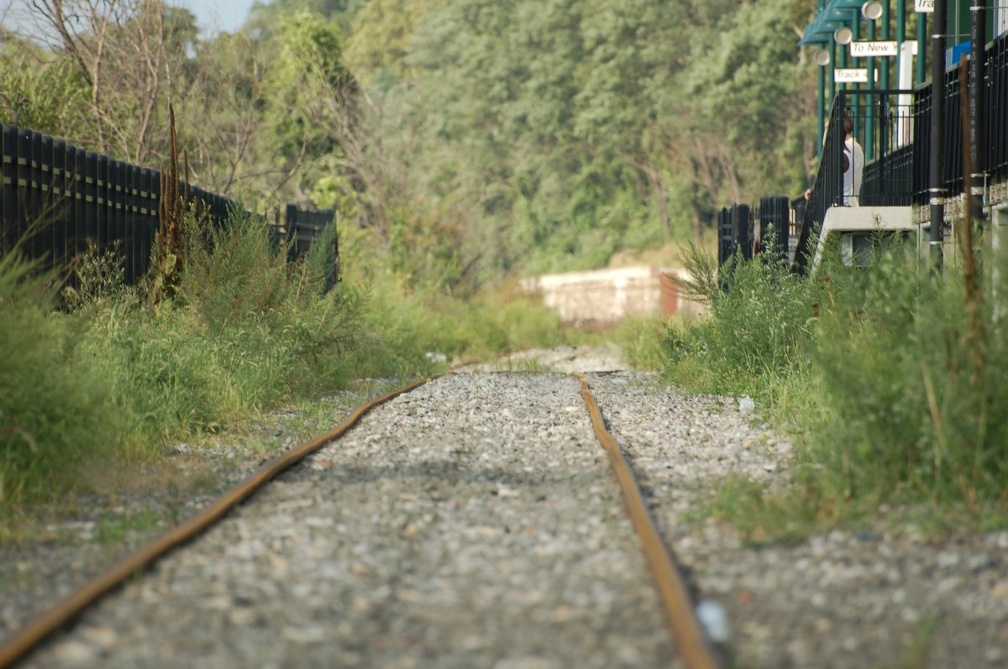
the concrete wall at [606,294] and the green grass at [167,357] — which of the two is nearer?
the green grass at [167,357]

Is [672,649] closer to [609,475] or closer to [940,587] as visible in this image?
[940,587]

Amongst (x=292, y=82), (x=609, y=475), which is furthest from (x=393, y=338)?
(x=292, y=82)

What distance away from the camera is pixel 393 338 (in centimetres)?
2180

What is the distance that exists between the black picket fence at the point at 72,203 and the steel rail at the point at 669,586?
14.6 feet

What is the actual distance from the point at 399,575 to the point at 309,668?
1.34 m

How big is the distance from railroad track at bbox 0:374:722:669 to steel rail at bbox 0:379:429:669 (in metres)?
0.01

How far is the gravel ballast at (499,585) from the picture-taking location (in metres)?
4.57

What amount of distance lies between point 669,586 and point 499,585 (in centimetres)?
76

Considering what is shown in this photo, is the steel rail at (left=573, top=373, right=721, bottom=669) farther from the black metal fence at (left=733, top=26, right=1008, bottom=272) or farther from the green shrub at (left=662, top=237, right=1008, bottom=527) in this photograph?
the black metal fence at (left=733, top=26, right=1008, bottom=272)

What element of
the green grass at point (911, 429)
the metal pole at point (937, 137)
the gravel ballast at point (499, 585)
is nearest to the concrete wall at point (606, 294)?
the metal pole at point (937, 137)

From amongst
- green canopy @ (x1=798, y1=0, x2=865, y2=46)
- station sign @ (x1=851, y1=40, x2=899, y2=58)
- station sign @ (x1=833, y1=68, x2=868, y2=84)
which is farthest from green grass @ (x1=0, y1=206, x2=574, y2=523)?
green canopy @ (x1=798, y1=0, x2=865, y2=46)

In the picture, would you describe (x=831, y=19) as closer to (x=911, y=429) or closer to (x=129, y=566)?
(x=911, y=429)

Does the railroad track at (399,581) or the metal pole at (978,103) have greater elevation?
the metal pole at (978,103)

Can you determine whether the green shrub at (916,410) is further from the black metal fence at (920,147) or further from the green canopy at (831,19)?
the green canopy at (831,19)
